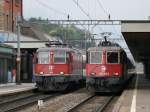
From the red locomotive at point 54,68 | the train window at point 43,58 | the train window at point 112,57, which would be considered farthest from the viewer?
the train window at point 43,58

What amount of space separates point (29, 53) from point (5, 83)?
757 cm

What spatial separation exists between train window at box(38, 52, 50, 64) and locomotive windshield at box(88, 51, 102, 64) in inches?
118

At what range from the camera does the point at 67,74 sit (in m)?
33.4

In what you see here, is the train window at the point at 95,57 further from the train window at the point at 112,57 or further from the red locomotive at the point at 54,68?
the red locomotive at the point at 54,68

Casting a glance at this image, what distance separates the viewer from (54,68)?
33375mm

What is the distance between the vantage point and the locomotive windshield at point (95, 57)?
106 feet

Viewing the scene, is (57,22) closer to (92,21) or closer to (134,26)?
(92,21)

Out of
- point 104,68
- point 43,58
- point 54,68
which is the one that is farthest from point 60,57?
point 104,68

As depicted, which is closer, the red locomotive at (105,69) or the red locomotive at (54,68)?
the red locomotive at (105,69)

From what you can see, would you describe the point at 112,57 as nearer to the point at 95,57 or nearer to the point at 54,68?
the point at 95,57

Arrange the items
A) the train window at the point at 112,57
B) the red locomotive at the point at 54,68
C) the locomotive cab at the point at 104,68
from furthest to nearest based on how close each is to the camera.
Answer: the red locomotive at the point at 54,68
the train window at the point at 112,57
the locomotive cab at the point at 104,68

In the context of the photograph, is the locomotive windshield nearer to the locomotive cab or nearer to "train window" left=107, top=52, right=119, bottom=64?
the locomotive cab

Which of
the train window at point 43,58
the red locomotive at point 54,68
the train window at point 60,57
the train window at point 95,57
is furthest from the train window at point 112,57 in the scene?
the train window at point 43,58

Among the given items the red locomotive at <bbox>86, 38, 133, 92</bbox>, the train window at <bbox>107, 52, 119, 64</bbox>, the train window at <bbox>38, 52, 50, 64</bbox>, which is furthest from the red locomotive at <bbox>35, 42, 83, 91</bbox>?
the train window at <bbox>107, 52, 119, 64</bbox>
